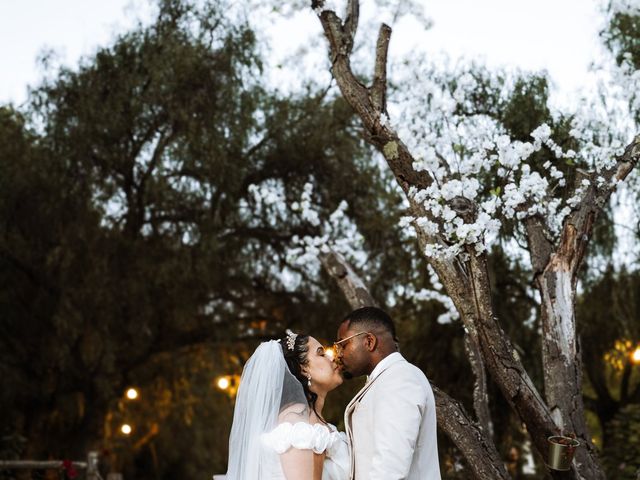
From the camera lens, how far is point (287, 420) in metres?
3.48

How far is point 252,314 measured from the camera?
10.4 metres

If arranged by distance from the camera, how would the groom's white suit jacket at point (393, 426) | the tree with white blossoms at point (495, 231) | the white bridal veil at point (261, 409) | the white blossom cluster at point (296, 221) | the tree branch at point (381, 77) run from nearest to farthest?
the groom's white suit jacket at point (393, 426) < the white bridal veil at point (261, 409) < the tree with white blossoms at point (495, 231) < the tree branch at point (381, 77) < the white blossom cluster at point (296, 221)

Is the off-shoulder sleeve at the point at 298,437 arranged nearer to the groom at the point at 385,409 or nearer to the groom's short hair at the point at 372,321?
the groom at the point at 385,409

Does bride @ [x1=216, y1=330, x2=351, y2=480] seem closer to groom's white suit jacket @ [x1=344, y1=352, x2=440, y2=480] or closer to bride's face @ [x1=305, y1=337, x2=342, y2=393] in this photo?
bride's face @ [x1=305, y1=337, x2=342, y2=393]

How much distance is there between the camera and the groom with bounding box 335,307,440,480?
283 cm

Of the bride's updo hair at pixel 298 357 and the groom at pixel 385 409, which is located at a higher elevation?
the bride's updo hair at pixel 298 357

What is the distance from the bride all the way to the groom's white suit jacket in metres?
0.21

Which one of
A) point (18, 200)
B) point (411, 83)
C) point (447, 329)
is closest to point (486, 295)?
point (411, 83)

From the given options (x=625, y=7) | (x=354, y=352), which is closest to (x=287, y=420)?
(x=354, y=352)

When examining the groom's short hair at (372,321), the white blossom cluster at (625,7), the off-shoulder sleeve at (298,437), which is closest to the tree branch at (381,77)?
the groom's short hair at (372,321)

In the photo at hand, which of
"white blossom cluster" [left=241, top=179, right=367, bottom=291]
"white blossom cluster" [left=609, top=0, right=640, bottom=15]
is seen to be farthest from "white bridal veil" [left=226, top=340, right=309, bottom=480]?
"white blossom cluster" [left=241, top=179, right=367, bottom=291]

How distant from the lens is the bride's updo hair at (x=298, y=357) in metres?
3.66

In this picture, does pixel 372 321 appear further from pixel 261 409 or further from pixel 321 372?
pixel 261 409

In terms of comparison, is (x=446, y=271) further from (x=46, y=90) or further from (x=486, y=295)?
(x=46, y=90)
